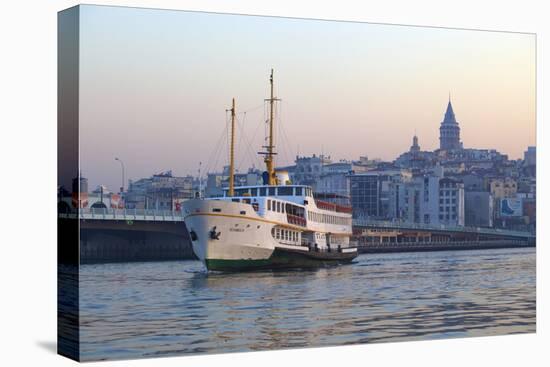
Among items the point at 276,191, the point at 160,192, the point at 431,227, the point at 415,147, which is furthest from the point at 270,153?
the point at 431,227

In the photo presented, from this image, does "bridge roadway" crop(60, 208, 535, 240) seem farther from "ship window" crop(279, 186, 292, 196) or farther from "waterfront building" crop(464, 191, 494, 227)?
"ship window" crop(279, 186, 292, 196)

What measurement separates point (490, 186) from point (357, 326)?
12.1 ft

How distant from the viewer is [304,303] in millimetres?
21344

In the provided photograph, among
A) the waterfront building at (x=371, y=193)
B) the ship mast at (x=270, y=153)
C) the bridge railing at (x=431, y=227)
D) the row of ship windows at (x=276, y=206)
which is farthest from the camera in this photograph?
the row of ship windows at (x=276, y=206)

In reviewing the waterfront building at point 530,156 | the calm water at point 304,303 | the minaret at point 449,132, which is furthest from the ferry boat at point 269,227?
the waterfront building at point 530,156

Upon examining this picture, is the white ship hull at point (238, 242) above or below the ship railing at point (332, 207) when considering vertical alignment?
below

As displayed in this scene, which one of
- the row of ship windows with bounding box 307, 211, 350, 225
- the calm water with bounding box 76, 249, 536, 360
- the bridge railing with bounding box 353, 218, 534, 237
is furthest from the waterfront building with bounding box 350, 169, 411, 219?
the calm water with bounding box 76, 249, 536, 360

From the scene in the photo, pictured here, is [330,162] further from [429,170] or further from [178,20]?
[178,20]

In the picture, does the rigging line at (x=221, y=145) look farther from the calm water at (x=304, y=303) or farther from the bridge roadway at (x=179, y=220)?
the calm water at (x=304, y=303)

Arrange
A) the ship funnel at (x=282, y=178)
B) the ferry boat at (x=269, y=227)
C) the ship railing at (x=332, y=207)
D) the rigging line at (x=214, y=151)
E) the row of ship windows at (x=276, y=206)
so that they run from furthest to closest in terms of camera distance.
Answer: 1. the row of ship windows at (x=276, y=206)
2. the ship railing at (x=332, y=207)
3. the ship funnel at (x=282, y=178)
4. the ferry boat at (x=269, y=227)
5. the rigging line at (x=214, y=151)

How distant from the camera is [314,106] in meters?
21.8

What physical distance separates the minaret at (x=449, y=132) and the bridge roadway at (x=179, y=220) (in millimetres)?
1287

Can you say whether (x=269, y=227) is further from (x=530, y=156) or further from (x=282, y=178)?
(x=530, y=156)

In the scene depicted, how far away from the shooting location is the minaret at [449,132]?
2284 centimetres
